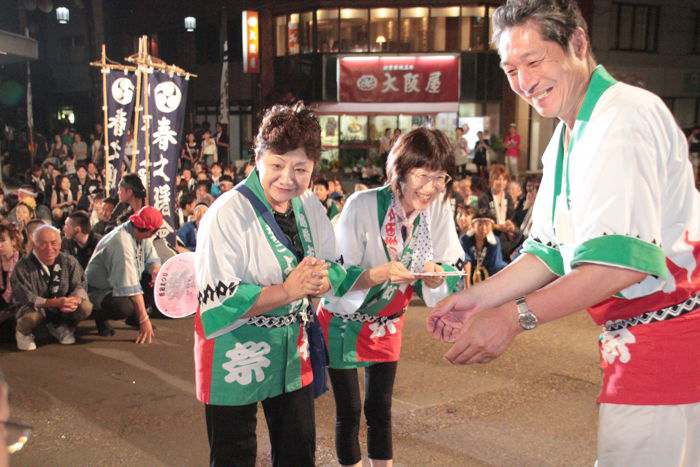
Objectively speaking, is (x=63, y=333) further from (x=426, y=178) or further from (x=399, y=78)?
(x=399, y=78)

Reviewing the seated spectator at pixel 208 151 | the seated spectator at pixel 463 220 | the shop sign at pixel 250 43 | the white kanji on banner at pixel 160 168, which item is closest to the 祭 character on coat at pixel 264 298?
the seated spectator at pixel 463 220

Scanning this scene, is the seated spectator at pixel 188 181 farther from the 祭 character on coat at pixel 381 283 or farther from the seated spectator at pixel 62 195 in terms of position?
the 祭 character on coat at pixel 381 283

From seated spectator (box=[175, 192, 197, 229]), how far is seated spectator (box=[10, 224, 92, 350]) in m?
3.79

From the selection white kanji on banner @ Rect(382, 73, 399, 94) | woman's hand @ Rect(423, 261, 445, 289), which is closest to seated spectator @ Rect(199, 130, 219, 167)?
white kanji on banner @ Rect(382, 73, 399, 94)

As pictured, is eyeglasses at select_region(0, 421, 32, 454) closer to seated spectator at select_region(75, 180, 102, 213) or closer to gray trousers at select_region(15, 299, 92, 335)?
gray trousers at select_region(15, 299, 92, 335)

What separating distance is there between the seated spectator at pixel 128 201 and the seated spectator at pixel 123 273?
3.66 ft

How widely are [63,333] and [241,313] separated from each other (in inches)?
210

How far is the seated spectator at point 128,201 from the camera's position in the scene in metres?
8.89

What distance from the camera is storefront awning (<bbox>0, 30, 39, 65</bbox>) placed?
13.2m

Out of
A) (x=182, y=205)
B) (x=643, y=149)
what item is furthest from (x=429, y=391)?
(x=182, y=205)

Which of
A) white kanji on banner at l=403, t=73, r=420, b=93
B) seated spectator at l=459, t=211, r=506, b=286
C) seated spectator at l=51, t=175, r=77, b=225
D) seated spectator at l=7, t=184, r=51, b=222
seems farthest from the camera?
white kanji on banner at l=403, t=73, r=420, b=93

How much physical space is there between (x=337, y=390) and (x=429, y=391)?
7.14 feet

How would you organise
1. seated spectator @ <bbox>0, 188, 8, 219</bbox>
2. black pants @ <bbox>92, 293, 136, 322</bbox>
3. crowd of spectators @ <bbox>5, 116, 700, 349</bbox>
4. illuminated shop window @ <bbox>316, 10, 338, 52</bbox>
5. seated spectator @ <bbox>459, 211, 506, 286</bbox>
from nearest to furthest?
crowd of spectators @ <bbox>5, 116, 700, 349</bbox>, black pants @ <bbox>92, 293, 136, 322</bbox>, seated spectator @ <bbox>459, 211, 506, 286</bbox>, seated spectator @ <bbox>0, 188, 8, 219</bbox>, illuminated shop window @ <bbox>316, 10, 338, 52</bbox>

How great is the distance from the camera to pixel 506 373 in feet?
20.2
